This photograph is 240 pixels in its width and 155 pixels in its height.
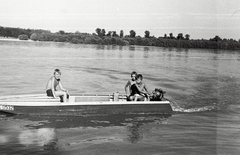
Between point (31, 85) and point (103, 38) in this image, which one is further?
point (103, 38)

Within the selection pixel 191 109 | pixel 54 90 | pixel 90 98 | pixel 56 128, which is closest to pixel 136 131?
Result: pixel 56 128

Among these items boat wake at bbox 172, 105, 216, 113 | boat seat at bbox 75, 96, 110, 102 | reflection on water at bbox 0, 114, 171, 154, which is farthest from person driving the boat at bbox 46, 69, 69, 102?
boat wake at bbox 172, 105, 216, 113

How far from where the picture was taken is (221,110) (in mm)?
13211

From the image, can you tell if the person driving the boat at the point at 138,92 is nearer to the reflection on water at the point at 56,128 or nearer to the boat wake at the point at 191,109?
the reflection on water at the point at 56,128

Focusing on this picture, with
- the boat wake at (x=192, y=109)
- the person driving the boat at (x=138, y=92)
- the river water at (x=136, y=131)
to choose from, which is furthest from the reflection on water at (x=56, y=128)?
the boat wake at (x=192, y=109)

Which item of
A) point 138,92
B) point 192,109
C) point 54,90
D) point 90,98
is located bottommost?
point 192,109

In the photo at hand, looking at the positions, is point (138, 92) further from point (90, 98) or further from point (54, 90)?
point (54, 90)

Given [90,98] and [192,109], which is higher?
[90,98]

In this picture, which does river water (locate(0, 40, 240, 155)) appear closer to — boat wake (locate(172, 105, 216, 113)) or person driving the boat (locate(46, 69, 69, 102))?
boat wake (locate(172, 105, 216, 113))

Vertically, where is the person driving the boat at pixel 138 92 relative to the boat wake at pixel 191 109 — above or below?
above

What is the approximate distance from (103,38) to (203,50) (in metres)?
17.2

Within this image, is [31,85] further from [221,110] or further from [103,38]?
[103,38]

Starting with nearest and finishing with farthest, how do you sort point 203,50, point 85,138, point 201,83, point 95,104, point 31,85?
1. point 85,138
2. point 95,104
3. point 31,85
4. point 201,83
5. point 203,50

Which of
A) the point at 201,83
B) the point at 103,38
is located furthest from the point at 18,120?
the point at 103,38
